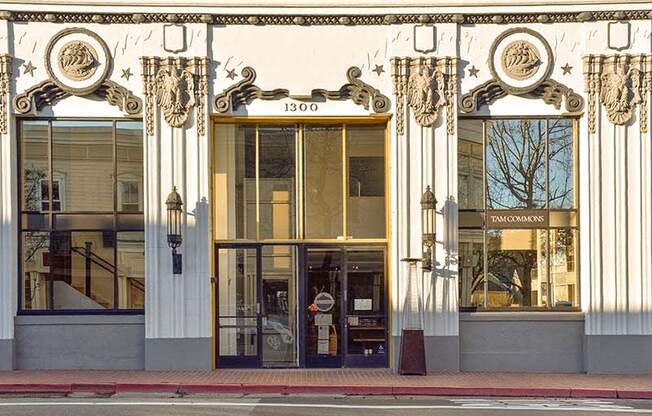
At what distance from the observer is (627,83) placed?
16875 millimetres

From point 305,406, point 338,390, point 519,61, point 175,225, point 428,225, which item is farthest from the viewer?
point 519,61

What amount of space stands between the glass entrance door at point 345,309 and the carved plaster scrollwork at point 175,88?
3461mm

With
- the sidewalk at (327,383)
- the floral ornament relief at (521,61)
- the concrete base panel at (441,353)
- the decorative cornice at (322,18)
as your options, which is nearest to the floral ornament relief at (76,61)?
the decorative cornice at (322,18)

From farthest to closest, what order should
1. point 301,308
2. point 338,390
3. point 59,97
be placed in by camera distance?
1. point 301,308
2. point 59,97
3. point 338,390

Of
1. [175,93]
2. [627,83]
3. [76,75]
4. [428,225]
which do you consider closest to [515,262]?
[428,225]

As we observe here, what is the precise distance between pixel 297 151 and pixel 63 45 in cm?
478

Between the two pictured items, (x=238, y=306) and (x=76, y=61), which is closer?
(x=76, y=61)

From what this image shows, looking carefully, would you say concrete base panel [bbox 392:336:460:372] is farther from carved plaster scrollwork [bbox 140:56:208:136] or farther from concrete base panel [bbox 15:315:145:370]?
carved plaster scrollwork [bbox 140:56:208:136]

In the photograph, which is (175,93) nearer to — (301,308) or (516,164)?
(301,308)

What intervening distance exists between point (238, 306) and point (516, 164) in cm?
596

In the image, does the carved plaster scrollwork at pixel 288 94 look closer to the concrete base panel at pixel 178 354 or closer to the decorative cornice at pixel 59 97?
the decorative cornice at pixel 59 97

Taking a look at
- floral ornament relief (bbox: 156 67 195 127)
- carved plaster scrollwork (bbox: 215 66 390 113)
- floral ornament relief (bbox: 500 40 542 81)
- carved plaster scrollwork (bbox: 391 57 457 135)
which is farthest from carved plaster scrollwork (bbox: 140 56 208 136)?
floral ornament relief (bbox: 500 40 542 81)

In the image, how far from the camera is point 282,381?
50.8 ft

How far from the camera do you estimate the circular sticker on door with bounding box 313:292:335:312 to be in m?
17.2
